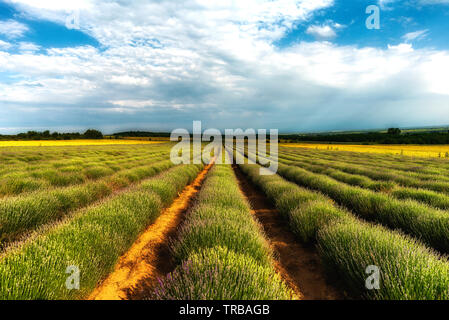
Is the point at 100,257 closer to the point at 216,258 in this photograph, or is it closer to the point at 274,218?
the point at 216,258

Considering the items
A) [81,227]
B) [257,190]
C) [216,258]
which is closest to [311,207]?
[216,258]

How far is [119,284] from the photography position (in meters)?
2.89

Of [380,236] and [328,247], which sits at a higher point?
[380,236]

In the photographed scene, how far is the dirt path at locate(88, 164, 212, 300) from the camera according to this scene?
108 inches

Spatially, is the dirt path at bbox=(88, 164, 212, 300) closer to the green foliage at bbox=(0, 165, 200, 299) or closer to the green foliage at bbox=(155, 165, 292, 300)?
the green foliage at bbox=(0, 165, 200, 299)

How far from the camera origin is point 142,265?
339 cm

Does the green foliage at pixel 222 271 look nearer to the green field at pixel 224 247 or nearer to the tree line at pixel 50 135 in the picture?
the green field at pixel 224 247

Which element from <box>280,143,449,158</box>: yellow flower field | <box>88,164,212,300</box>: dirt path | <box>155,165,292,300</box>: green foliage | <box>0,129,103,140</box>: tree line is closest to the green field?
<box>155,165,292,300</box>: green foliage

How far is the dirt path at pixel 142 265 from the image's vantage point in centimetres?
273

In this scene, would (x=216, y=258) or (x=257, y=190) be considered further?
(x=257, y=190)

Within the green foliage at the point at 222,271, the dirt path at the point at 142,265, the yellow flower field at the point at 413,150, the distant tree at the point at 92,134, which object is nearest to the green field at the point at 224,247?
the green foliage at the point at 222,271

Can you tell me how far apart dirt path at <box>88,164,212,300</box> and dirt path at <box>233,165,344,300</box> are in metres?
1.81
